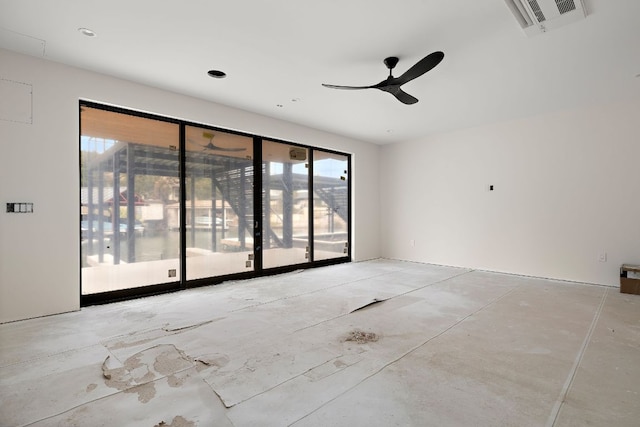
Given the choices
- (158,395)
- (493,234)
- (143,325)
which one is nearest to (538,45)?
(493,234)

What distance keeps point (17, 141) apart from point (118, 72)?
1256 mm

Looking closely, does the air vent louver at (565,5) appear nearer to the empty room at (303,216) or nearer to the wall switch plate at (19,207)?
the empty room at (303,216)

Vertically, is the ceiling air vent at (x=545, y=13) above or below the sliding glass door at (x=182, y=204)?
above

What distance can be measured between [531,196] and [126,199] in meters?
6.21

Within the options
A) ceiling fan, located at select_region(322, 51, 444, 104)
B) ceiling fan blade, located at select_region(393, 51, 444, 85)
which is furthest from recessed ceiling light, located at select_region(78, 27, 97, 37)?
ceiling fan blade, located at select_region(393, 51, 444, 85)

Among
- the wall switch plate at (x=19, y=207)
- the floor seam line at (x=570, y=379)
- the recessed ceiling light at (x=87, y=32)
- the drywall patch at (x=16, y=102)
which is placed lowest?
the floor seam line at (x=570, y=379)

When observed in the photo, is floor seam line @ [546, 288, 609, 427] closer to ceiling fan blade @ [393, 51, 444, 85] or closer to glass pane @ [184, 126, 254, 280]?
ceiling fan blade @ [393, 51, 444, 85]

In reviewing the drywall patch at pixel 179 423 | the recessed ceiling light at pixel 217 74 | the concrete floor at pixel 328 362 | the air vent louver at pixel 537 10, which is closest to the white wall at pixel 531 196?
the concrete floor at pixel 328 362

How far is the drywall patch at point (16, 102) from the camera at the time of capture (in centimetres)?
323

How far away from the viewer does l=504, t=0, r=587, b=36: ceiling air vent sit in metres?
2.42

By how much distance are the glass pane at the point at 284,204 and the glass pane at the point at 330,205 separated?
0.29m

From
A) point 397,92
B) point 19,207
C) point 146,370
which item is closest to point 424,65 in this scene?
point 397,92

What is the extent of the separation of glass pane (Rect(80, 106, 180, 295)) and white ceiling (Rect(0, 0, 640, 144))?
0.70 m

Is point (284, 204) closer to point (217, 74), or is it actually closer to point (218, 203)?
point (218, 203)
